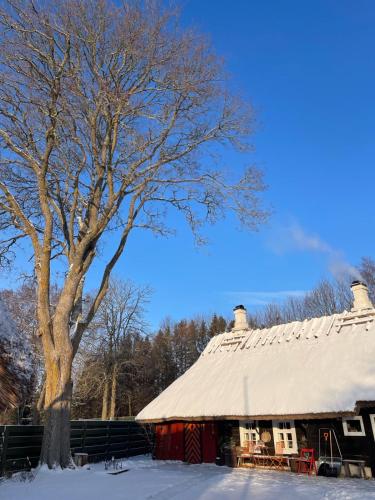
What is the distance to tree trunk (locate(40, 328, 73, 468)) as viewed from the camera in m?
11.1

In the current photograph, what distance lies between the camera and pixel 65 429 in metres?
11.6

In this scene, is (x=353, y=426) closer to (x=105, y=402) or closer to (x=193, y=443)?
(x=193, y=443)

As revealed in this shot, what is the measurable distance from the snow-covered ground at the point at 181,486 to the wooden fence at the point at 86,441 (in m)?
1.14

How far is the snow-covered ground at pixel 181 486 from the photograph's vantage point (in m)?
8.51

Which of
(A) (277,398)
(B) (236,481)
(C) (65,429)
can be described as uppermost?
(A) (277,398)

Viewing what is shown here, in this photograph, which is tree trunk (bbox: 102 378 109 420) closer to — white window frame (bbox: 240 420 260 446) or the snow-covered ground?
white window frame (bbox: 240 420 260 446)

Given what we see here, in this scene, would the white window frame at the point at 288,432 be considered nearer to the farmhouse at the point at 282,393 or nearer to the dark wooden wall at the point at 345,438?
the farmhouse at the point at 282,393

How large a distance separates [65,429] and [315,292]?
30.8 metres

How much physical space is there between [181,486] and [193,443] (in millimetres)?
6474

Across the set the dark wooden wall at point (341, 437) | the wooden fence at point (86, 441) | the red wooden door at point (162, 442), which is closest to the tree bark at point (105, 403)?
the wooden fence at point (86, 441)

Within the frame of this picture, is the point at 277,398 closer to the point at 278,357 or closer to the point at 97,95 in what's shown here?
the point at 278,357

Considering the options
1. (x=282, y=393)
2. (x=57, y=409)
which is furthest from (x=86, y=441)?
(x=282, y=393)

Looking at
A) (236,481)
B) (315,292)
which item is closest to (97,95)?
(236,481)

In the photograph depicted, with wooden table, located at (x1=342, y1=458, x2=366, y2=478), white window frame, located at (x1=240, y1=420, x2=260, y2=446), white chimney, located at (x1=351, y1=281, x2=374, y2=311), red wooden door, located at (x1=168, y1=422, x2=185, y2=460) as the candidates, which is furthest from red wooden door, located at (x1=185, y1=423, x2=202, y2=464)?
white chimney, located at (x1=351, y1=281, x2=374, y2=311)
